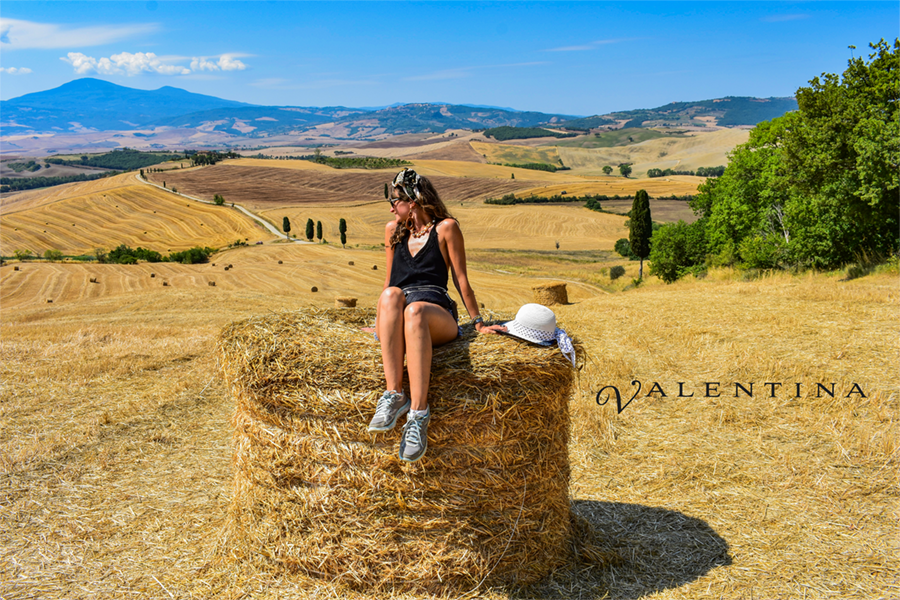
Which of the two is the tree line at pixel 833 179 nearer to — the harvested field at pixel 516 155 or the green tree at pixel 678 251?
the green tree at pixel 678 251

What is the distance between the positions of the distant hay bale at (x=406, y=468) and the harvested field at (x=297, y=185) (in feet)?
322

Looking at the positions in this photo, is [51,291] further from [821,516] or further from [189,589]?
[821,516]

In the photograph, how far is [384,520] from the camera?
4.23m

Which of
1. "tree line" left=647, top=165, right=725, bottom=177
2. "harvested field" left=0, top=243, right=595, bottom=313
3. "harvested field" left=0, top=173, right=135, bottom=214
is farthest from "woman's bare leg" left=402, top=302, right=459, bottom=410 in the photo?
"tree line" left=647, top=165, right=725, bottom=177

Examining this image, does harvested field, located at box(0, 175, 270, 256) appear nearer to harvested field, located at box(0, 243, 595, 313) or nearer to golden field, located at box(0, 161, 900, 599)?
harvested field, located at box(0, 243, 595, 313)

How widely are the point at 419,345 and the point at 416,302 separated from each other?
1.20 ft

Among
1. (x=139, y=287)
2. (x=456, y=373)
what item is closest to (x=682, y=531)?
(x=456, y=373)

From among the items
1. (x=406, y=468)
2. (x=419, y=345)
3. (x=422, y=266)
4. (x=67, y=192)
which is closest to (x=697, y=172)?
(x=67, y=192)

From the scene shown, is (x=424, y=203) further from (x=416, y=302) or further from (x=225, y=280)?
(x=225, y=280)

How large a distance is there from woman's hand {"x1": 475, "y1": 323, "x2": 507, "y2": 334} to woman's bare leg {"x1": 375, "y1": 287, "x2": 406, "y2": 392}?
901mm

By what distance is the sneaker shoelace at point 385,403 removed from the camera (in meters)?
4.01

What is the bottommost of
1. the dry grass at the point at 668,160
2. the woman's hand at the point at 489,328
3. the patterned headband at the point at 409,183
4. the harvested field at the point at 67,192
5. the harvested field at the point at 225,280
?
the harvested field at the point at 225,280

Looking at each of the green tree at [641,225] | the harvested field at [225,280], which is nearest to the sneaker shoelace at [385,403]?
the harvested field at [225,280]

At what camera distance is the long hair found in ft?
16.1
